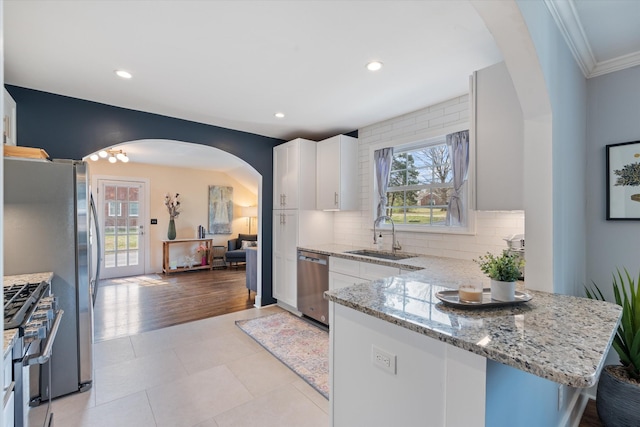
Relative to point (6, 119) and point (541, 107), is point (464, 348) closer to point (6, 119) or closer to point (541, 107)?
point (541, 107)

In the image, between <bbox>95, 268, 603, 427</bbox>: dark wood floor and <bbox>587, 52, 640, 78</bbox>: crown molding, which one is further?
<bbox>95, 268, 603, 427</bbox>: dark wood floor

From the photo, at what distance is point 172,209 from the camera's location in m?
6.88

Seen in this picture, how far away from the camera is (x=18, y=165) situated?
7.02 feet

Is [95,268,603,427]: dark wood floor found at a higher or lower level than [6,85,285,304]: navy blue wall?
lower

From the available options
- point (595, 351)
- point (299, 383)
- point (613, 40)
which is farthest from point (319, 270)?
point (613, 40)

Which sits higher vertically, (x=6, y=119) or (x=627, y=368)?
(x=6, y=119)

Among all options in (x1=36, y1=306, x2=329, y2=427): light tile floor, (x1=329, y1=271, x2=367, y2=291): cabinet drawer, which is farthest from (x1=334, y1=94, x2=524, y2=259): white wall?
(x1=36, y1=306, x2=329, y2=427): light tile floor

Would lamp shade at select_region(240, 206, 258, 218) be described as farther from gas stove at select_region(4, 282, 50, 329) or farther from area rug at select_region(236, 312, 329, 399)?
→ gas stove at select_region(4, 282, 50, 329)

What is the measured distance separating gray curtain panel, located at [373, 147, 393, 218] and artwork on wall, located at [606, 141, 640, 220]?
1.89m

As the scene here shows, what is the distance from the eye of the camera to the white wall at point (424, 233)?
2672 millimetres

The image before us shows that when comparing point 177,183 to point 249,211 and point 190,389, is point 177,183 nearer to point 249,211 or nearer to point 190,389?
point 249,211

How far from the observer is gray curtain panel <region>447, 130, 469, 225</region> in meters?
2.88

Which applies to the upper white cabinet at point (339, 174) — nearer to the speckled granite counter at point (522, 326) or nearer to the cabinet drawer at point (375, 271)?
the cabinet drawer at point (375, 271)

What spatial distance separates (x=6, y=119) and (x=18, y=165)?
74 centimetres
